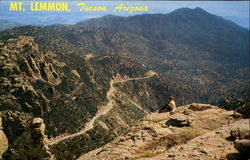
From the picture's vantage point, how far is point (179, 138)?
3291 centimetres

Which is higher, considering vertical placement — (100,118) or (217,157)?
(217,157)

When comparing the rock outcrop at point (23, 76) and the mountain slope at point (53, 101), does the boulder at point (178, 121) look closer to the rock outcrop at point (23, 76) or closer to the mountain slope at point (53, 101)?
the mountain slope at point (53, 101)

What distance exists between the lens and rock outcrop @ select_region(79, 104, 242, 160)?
27.6m

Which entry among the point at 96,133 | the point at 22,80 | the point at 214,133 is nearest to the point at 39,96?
the point at 22,80

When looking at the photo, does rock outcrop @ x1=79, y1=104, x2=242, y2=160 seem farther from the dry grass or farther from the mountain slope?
the mountain slope

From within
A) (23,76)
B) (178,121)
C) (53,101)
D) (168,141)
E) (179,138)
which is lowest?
(53,101)

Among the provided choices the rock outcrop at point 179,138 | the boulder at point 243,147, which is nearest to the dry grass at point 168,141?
the rock outcrop at point 179,138

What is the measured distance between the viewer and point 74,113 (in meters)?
152

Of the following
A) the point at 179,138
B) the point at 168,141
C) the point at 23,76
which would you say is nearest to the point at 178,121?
the point at 179,138

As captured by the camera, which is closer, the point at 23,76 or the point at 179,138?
the point at 179,138

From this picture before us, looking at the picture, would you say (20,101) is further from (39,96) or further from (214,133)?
(214,133)

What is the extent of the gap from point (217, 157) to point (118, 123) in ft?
486

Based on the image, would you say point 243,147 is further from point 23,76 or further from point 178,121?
point 23,76

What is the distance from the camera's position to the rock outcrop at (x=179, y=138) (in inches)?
1087
